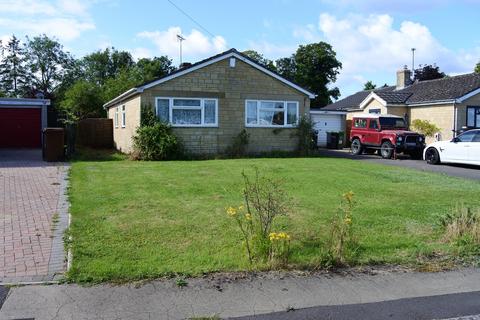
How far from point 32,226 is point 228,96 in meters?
15.0

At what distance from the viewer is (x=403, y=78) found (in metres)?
35.8

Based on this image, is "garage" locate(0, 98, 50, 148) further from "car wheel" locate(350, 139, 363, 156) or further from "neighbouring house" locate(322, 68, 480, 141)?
"neighbouring house" locate(322, 68, 480, 141)

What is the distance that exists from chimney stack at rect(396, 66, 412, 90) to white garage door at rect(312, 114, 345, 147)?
260 inches

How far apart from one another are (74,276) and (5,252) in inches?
58.8

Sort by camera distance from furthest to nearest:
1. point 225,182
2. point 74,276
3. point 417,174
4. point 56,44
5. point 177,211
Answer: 1. point 56,44
2. point 417,174
3. point 225,182
4. point 177,211
5. point 74,276

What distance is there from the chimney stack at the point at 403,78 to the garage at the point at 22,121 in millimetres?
25051

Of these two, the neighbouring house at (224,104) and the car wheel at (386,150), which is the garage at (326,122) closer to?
the neighbouring house at (224,104)

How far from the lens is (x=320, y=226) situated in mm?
7473

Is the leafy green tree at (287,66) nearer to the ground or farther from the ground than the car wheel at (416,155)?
farther from the ground

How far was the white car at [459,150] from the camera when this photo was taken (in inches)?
690

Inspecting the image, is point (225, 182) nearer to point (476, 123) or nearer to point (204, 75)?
point (204, 75)

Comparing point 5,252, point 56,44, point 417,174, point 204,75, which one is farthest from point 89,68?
point 5,252

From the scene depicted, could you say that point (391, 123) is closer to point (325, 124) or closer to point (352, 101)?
point (325, 124)

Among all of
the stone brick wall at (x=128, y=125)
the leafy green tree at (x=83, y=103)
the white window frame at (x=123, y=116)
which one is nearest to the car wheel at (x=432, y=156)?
the stone brick wall at (x=128, y=125)
